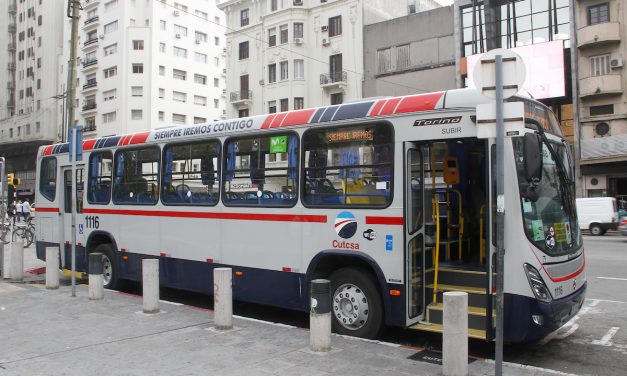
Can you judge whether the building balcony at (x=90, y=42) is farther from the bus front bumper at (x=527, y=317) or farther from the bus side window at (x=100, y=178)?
the bus front bumper at (x=527, y=317)

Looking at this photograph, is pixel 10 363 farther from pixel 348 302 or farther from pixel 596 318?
pixel 596 318

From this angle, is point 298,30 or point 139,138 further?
point 298,30

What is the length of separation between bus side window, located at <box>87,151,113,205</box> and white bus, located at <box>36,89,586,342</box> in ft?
4.75

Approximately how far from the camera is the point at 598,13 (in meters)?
31.1

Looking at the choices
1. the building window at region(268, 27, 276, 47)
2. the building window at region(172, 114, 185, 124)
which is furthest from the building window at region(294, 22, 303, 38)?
the building window at region(172, 114, 185, 124)

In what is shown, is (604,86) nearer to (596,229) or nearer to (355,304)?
(596,229)

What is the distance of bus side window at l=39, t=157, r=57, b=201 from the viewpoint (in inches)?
468

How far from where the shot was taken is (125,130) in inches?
2276

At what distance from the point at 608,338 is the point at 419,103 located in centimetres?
391

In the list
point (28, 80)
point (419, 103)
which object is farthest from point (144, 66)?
point (419, 103)

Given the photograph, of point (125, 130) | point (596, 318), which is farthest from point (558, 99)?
point (125, 130)

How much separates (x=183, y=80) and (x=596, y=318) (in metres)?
59.5

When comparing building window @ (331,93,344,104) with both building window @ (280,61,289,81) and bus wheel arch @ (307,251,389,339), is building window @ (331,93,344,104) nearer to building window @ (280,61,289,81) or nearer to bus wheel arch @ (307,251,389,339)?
building window @ (280,61,289,81)

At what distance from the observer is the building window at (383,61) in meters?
37.8
